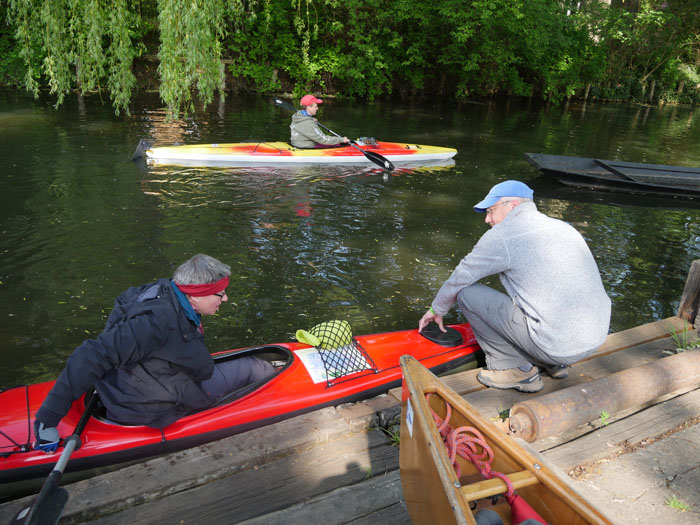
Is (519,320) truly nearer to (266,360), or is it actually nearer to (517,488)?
(517,488)

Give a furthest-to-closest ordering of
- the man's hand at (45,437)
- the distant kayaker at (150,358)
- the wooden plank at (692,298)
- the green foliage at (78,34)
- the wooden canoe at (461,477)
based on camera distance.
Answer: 1. the green foliage at (78,34)
2. the wooden plank at (692,298)
3. the man's hand at (45,437)
4. the distant kayaker at (150,358)
5. the wooden canoe at (461,477)

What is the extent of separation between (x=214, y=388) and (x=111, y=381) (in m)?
0.64

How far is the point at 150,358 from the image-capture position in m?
2.47

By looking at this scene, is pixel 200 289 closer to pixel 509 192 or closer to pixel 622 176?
pixel 509 192

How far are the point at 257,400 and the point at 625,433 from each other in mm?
2050

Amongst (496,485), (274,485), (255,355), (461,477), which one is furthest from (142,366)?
(496,485)

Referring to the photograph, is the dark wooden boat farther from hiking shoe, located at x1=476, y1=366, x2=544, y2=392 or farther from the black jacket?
the black jacket

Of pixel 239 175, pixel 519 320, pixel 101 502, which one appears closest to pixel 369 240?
pixel 239 175

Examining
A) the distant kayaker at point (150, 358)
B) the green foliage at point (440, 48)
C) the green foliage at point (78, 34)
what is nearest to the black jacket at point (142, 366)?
the distant kayaker at point (150, 358)

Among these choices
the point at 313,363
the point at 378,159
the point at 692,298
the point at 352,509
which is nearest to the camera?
the point at 352,509

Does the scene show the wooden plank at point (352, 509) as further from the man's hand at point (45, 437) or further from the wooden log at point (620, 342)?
the man's hand at point (45, 437)

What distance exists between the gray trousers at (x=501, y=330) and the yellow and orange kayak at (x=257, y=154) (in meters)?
6.98

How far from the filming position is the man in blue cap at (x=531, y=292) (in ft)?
9.11

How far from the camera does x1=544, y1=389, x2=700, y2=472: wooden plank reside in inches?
98.3
